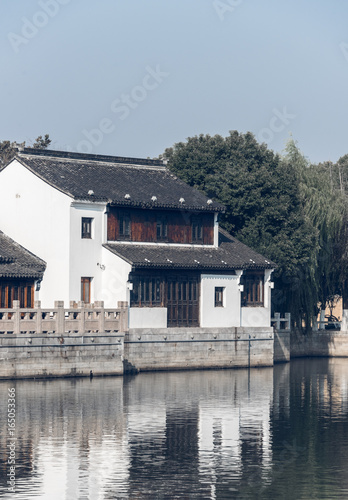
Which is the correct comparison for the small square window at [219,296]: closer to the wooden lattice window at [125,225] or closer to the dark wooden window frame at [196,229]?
the dark wooden window frame at [196,229]

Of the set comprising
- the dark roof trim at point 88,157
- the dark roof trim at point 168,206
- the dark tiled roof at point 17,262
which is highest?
the dark roof trim at point 88,157

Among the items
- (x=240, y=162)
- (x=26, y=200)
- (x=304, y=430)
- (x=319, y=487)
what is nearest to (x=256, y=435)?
(x=304, y=430)

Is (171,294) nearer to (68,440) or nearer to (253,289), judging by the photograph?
(253,289)

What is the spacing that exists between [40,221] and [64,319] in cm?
935

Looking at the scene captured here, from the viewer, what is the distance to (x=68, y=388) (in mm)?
45969

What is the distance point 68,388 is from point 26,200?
15.1 metres

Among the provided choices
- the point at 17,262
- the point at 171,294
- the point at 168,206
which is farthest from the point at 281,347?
the point at 17,262

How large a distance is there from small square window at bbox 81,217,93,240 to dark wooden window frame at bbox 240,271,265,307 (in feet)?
29.7

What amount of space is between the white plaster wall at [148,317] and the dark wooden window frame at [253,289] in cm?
601

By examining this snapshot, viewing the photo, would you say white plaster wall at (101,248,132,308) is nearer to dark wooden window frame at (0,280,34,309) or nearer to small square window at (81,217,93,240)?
small square window at (81,217,93,240)

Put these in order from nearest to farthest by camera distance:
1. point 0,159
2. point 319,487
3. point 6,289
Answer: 1. point 319,487
2. point 6,289
3. point 0,159

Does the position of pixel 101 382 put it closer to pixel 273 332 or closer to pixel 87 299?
pixel 87 299

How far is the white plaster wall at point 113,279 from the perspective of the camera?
56.0 m

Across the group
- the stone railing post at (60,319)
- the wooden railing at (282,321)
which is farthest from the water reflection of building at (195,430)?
the wooden railing at (282,321)
